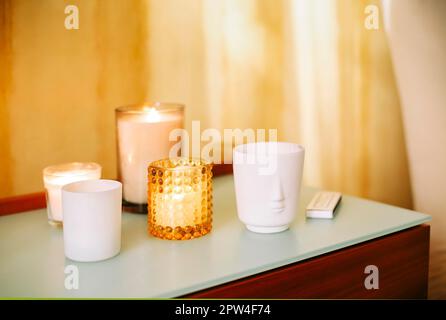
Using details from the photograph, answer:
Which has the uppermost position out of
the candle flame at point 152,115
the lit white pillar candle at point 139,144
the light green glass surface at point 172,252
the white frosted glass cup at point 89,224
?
the candle flame at point 152,115

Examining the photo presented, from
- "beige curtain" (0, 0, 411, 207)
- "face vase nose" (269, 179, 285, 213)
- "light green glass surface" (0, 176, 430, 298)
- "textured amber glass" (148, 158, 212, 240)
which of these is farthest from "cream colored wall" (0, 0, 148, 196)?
"face vase nose" (269, 179, 285, 213)

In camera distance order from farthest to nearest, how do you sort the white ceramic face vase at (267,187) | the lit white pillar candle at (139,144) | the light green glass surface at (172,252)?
1. the lit white pillar candle at (139,144)
2. the white ceramic face vase at (267,187)
3. the light green glass surface at (172,252)

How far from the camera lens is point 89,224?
618 mm

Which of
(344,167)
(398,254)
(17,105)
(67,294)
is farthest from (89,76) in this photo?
(344,167)

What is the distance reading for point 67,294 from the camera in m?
0.54

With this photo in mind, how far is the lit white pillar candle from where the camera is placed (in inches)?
31.1

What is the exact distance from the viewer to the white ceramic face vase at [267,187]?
68 cm

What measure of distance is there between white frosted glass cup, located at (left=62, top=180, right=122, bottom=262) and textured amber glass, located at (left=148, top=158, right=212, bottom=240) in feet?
0.27

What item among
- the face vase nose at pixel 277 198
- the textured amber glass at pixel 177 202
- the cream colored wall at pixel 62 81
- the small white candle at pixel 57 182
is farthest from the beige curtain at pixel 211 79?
the face vase nose at pixel 277 198

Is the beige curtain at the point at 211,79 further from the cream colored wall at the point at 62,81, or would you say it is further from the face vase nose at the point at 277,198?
the face vase nose at the point at 277,198

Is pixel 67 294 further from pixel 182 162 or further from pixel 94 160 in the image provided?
pixel 94 160

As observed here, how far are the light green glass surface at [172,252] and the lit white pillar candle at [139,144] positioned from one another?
0.04 metres

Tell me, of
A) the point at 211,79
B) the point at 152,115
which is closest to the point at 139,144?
the point at 152,115

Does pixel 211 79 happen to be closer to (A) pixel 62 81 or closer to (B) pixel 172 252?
(A) pixel 62 81
